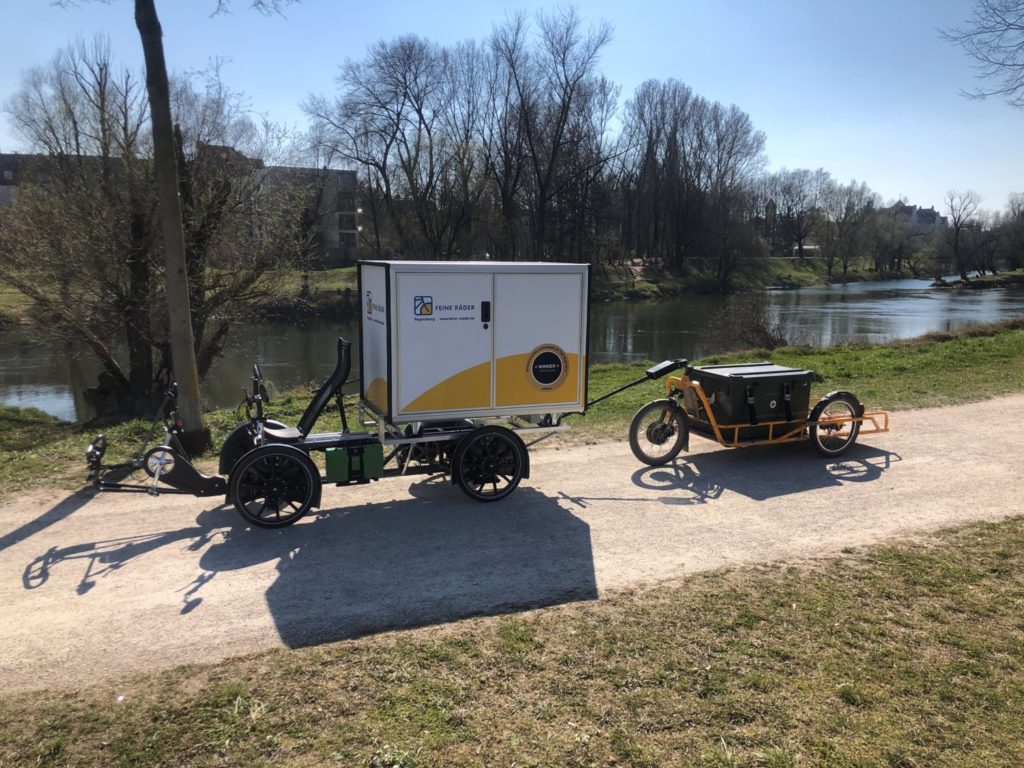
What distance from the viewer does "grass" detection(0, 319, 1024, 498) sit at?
8.08 m

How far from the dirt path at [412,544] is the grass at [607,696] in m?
0.37

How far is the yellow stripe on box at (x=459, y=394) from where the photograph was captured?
637 cm

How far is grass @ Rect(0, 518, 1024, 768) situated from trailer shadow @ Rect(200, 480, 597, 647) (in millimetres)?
274

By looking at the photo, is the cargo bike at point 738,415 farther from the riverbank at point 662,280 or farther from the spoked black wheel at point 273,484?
the riverbank at point 662,280

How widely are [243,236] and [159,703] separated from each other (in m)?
14.4

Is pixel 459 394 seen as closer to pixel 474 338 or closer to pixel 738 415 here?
pixel 474 338

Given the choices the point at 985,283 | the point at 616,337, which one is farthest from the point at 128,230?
the point at 985,283

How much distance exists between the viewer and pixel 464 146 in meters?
Result: 43.5

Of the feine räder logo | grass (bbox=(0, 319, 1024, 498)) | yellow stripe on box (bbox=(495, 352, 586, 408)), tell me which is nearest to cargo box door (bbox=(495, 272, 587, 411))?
yellow stripe on box (bbox=(495, 352, 586, 408))

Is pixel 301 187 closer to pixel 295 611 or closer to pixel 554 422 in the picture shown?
pixel 554 422

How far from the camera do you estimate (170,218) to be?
26.0ft

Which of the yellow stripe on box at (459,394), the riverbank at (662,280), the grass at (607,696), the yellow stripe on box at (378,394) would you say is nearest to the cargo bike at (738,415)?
the yellow stripe on box at (459,394)

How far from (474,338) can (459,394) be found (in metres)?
0.54

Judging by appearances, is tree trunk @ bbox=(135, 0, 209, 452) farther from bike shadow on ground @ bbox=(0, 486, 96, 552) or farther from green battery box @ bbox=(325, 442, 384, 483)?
green battery box @ bbox=(325, 442, 384, 483)
